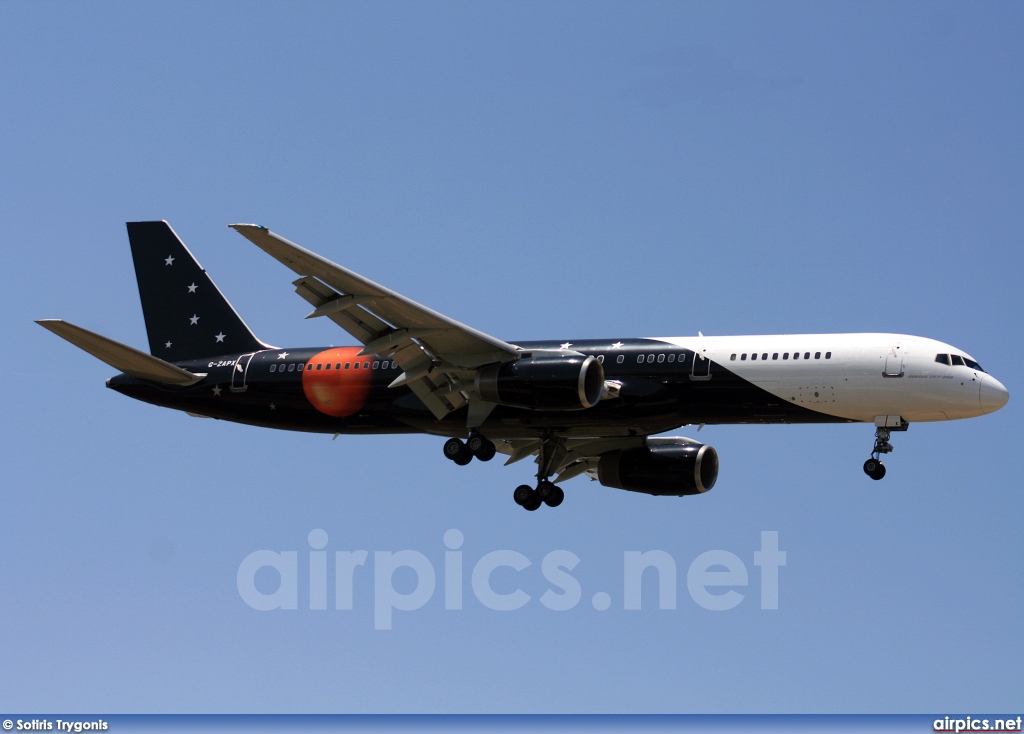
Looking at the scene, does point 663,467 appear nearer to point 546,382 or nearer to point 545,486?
point 545,486

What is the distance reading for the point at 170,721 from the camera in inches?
1903

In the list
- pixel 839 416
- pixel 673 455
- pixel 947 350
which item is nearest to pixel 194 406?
pixel 673 455

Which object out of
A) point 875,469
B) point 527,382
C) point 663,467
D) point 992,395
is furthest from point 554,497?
point 992,395

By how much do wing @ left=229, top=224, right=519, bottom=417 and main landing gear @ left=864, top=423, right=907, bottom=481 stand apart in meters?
11.3

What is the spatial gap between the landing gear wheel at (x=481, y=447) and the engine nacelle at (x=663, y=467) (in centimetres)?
579

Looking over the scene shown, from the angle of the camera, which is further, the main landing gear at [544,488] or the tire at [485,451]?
the main landing gear at [544,488]

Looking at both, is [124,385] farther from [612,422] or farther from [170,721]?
[612,422]

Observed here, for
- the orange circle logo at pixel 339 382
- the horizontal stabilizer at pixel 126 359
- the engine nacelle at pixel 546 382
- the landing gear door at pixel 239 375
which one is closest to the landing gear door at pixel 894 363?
the engine nacelle at pixel 546 382

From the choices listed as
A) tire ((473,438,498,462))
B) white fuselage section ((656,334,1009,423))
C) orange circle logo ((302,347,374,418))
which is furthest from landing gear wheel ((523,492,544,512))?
white fuselage section ((656,334,1009,423))

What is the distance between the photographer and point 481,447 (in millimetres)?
47344

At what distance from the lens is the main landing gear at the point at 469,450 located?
155ft

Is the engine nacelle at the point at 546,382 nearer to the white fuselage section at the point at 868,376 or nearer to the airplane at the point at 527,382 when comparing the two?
the airplane at the point at 527,382

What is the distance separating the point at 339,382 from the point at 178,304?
8290mm

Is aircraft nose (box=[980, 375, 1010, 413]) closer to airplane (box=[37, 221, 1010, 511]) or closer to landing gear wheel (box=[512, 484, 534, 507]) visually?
airplane (box=[37, 221, 1010, 511])
